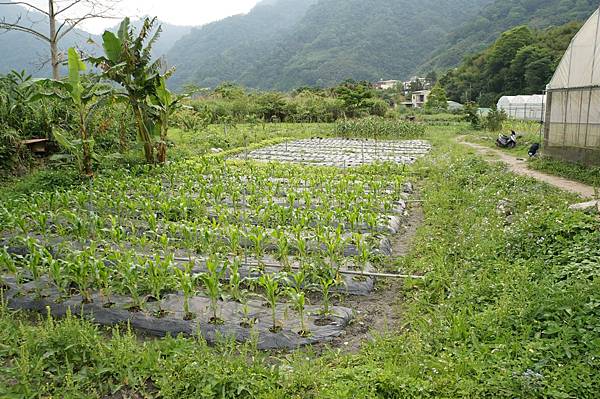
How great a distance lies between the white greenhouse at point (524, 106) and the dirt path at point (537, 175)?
61.3ft

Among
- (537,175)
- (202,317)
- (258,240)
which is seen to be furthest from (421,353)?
(537,175)

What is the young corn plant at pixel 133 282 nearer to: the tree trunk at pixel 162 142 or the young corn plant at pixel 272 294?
the young corn plant at pixel 272 294

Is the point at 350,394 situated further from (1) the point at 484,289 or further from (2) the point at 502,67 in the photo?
(2) the point at 502,67

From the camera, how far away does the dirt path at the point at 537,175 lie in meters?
9.32

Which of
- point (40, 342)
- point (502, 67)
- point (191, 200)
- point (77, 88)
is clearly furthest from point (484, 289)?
point (502, 67)

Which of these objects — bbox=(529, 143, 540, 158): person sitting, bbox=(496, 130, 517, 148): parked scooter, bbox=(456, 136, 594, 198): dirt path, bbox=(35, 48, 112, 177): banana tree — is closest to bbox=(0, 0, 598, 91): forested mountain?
bbox=(496, 130, 517, 148): parked scooter

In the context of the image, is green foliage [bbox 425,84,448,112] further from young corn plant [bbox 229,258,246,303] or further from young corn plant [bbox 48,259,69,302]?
young corn plant [bbox 48,259,69,302]

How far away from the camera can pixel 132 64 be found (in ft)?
39.0

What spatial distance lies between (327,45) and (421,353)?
88595mm

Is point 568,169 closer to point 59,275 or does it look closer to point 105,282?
point 105,282

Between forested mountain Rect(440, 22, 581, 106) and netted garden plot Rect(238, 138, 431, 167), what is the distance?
26.5 meters

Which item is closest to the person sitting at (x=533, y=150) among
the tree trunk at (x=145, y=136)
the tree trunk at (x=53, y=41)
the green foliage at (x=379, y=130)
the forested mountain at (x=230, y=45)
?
the green foliage at (x=379, y=130)

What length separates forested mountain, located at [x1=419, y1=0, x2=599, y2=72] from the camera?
58812 millimetres

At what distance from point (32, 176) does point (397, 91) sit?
183 ft
